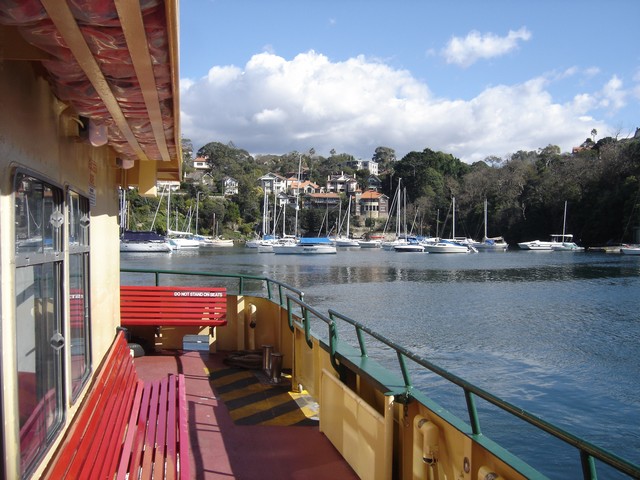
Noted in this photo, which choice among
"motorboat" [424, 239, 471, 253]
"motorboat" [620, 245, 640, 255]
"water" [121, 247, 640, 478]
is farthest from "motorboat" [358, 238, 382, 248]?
"water" [121, 247, 640, 478]

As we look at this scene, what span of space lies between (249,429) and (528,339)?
55.3 feet

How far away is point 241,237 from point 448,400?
105 m

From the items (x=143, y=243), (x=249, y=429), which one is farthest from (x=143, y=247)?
(x=249, y=429)

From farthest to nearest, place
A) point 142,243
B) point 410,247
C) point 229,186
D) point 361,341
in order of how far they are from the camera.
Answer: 1. point 229,186
2. point 410,247
3. point 142,243
4. point 361,341

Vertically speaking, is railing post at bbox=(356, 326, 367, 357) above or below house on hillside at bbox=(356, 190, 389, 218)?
below

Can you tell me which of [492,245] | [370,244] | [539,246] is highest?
[539,246]

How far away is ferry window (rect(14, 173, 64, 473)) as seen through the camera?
8.40 feet

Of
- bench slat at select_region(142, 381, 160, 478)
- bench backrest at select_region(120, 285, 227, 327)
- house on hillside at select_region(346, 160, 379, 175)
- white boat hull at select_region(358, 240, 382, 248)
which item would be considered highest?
house on hillside at select_region(346, 160, 379, 175)

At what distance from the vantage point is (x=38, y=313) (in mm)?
2945

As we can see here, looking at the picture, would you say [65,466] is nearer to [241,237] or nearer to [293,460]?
[293,460]

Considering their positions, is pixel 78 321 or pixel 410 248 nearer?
pixel 78 321

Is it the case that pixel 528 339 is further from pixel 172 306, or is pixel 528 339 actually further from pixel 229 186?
pixel 229 186

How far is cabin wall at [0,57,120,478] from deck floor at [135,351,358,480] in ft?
3.90

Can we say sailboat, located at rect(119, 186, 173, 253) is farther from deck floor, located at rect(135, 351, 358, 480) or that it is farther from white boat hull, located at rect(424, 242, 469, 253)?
deck floor, located at rect(135, 351, 358, 480)
